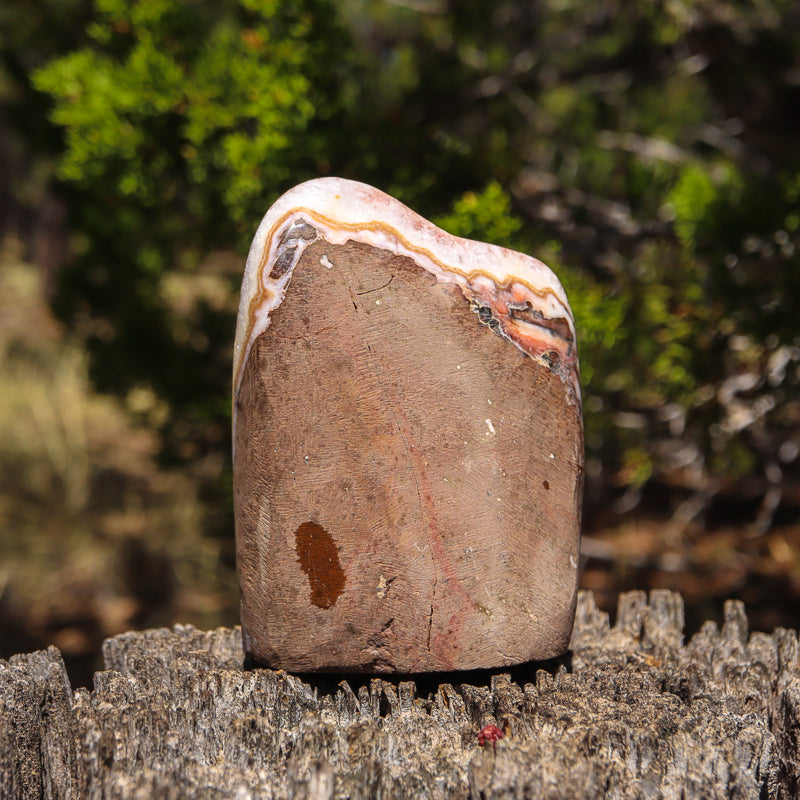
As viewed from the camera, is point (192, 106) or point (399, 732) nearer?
point (399, 732)

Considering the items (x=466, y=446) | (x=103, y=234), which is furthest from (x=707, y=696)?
(x=103, y=234)

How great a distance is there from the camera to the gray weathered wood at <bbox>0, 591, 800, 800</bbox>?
1.51m

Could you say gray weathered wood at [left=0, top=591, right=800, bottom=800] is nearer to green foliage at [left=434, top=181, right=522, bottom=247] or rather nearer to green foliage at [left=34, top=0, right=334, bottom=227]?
green foliage at [left=434, top=181, right=522, bottom=247]

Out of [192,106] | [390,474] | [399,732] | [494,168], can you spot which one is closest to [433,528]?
[390,474]

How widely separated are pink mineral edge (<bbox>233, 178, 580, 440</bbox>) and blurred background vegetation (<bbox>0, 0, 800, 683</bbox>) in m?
0.57

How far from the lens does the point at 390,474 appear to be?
182cm

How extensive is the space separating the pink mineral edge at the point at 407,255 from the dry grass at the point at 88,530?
2151 mm

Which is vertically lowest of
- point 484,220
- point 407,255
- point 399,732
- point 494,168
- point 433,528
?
point 399,732

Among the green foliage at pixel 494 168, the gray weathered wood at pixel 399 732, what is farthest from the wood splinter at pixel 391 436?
the green foliage at pixel 494 168

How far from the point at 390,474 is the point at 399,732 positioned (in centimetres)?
46

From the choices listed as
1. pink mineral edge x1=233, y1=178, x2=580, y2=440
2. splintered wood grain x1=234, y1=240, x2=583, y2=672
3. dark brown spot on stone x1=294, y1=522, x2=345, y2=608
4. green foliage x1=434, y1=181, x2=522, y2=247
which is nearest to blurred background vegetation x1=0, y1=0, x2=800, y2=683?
green foliage x1=434, y1=181, x2=522, y2=247

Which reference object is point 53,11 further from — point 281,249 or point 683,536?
point 683,536

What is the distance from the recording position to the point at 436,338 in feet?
5.95

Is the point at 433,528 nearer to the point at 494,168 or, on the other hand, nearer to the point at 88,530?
the point at 494,168
